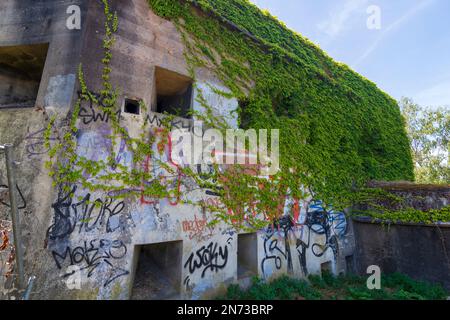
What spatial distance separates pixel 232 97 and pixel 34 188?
4.68 m

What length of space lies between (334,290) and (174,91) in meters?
6.90

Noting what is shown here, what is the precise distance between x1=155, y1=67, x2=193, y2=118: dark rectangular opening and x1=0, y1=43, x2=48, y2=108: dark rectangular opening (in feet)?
7.63

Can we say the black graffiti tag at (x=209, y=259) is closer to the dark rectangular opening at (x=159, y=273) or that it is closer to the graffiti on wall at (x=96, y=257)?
the dark rectangular opening at (x=159, y=273)

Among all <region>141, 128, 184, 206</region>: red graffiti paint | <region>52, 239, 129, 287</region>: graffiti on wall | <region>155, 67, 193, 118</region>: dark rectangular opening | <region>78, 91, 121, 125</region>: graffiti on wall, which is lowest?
<region>52, 239, 129, 287</region>: graffiti on wall

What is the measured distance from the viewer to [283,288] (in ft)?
18.3

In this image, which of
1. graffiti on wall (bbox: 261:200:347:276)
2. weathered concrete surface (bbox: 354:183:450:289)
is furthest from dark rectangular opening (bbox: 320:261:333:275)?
weathered concrete surface (bbox: 354:183:450:289)

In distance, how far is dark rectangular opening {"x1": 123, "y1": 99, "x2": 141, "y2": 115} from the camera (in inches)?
189

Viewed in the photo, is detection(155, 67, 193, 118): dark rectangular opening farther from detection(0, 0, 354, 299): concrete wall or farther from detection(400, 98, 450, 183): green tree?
detection(400, 98, 450, 183): green tree

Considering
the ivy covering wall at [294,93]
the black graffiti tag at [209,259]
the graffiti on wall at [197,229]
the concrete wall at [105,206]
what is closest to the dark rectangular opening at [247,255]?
the concrete wall at [105,206]

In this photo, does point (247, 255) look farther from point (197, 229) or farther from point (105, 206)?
point (105, 206)

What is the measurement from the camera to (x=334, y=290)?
6.35 metres

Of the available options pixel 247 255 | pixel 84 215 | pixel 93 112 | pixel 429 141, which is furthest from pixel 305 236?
pixel 429 141
